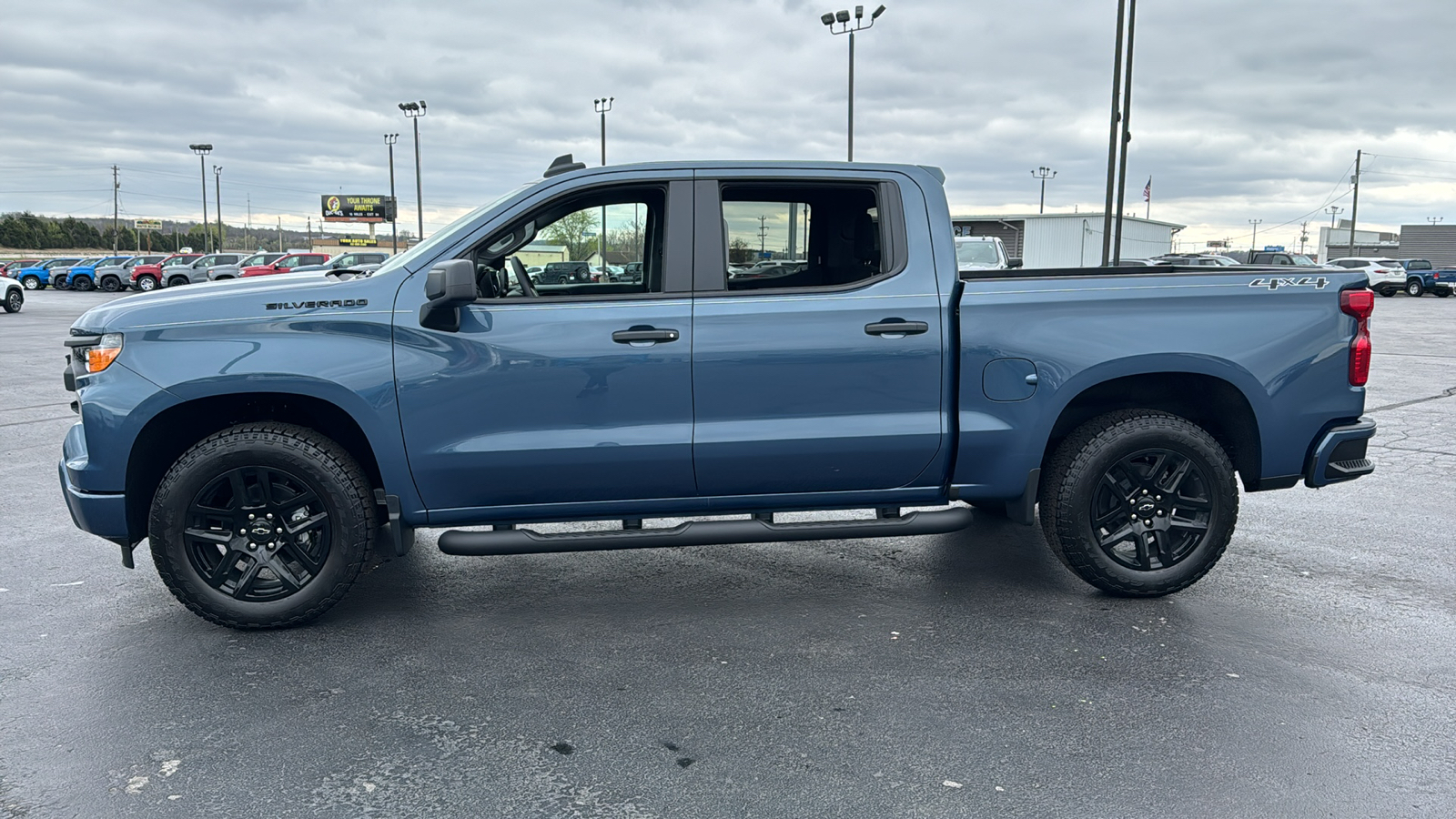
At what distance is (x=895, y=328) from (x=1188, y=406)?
1631 millimetres

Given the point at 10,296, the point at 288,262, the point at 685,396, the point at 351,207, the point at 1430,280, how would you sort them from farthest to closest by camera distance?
1. the point at 351,207
2. the point at 1430,280
3. the point at 288,262
4. the point at 10,296
5. the point at 685,396

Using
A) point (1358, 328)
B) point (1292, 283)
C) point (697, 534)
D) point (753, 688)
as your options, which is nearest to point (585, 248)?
point (697, 534)

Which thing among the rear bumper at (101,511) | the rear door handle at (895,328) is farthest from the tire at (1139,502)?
the rear bumper at (101,511)

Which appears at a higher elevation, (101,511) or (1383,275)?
(1383,275)

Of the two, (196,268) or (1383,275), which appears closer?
(196,268)

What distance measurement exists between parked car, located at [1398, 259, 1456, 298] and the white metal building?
17.2 meters

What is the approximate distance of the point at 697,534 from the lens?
436 centimetres

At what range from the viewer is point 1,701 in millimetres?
3672

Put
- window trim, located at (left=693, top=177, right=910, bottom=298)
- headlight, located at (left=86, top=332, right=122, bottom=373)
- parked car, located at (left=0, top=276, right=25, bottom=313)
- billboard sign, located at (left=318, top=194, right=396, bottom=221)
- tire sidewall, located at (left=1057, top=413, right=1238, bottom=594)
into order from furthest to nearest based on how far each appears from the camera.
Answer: billboard sign, located at (left=318, top=194, right=396, bottom=221) < parked car, located at (left=0, top=276, right=25, bottom=313) < tire sidewall, located at (left=1057, top=413, right=1238, bottom=594) < window trim, located at (left=693, top=177, right=910, bottom=298) < headlight, located at (left=86, top=332, right=122, bottom=373)

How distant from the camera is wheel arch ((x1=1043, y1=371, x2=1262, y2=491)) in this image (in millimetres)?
4715

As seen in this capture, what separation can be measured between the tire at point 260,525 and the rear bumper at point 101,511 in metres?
0.13

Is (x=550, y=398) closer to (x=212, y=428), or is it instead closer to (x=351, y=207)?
(x=212, y=428)

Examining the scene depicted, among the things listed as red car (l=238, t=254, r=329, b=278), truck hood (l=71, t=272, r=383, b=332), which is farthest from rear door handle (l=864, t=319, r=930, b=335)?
red car (l=238, t=254, r=329, b=278)

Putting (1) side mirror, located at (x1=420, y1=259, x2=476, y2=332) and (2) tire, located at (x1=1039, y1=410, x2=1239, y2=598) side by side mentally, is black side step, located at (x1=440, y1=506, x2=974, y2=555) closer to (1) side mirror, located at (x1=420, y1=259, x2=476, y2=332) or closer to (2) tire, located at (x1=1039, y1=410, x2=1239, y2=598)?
(2) tire, located at (x1=1039, y1=410, x2=1239, y2=598)
